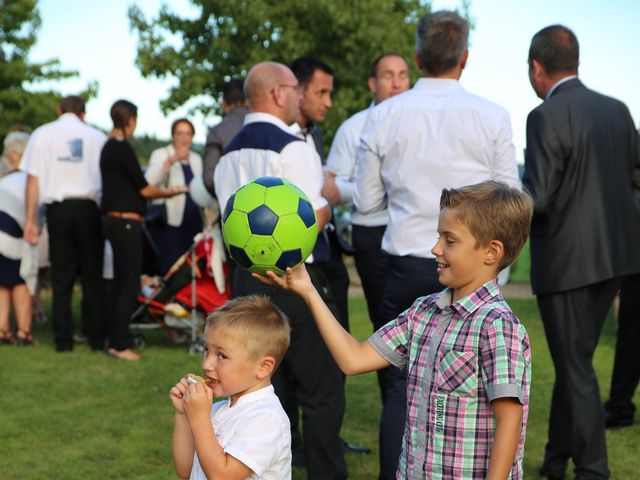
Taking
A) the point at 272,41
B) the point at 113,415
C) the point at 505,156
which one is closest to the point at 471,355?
the point at 505,156

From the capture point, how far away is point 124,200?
29.6 feet

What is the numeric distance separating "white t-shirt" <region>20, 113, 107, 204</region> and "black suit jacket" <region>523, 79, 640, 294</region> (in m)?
5.32

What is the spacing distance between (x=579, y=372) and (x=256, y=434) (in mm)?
2811

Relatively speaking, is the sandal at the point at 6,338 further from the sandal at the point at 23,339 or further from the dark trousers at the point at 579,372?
the dark trousers at the point at 579,372

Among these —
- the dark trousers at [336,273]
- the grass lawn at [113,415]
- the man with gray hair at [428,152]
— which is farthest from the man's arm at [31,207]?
the man with gray hair at [428,152]

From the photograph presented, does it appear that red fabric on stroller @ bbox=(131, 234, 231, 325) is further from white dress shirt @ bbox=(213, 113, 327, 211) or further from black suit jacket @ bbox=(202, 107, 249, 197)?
white dress shirt @ bbox=(213, 113, 327, 211)

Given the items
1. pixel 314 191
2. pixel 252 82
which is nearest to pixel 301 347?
pixel 314 191

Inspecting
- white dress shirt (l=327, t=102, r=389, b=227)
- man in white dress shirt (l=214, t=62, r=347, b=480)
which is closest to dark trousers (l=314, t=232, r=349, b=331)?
white dress shirt (l=327, t=102, r=389, b=227)

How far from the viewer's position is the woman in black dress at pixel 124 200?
902 centimetres

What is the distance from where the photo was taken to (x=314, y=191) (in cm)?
499

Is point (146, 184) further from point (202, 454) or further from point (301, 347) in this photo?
point (202, 454)

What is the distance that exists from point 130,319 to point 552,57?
17.7ft

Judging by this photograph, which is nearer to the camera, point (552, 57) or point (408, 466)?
point (408, 466)

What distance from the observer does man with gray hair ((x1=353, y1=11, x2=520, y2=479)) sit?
478 cm
